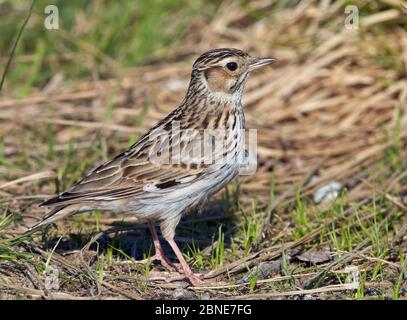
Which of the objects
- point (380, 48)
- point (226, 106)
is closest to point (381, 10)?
point (380, 48)

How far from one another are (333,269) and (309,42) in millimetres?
4294

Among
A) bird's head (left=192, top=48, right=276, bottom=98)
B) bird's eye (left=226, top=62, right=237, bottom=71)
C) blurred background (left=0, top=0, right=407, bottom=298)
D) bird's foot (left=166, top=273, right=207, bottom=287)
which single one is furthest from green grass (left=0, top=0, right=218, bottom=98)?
bird's foot (left=166, top=273, right=207, bottom=287)

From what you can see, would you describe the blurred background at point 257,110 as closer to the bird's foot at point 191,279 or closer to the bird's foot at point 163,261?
the bird's foot at point 163,261

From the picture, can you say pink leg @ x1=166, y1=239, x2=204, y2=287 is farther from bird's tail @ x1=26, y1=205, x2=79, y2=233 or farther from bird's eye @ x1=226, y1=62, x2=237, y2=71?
bird's eye @ x1=226, y1=62, x2=237, y2=71

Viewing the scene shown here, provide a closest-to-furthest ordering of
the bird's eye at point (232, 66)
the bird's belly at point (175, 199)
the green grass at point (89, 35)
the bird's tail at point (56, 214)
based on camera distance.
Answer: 1. the bird's tail at point (56, 214)
2. the bird's belly at point (175, 199)
3. the bird's eye at point (232, 66)
4. the green grass at point (89, 35)

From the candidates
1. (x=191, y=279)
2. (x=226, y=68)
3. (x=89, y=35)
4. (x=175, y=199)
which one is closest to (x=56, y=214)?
(x=175, y=199)

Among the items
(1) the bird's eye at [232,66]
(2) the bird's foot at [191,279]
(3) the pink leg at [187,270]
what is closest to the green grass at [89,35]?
(1) the bird's eye at [232,66]

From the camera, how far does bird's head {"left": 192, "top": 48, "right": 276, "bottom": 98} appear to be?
629 cm

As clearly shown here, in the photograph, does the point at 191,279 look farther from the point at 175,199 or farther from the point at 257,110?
the point at 257,110

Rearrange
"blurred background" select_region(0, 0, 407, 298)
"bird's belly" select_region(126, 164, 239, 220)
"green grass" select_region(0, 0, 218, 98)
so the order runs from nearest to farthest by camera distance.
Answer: "bird's belly" select_region(126, 164, 239, 220)
"blurred background" select_region(0, 0, 407, 298)
"green grass" select_region(0, 0, 218, 98)

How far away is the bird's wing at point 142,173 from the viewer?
5.80 m

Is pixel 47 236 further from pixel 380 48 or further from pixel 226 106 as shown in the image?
pixel 380 48

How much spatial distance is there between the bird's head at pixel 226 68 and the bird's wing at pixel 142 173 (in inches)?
19.7

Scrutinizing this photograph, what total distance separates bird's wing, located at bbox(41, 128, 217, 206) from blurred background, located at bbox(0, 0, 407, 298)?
2.21ft
